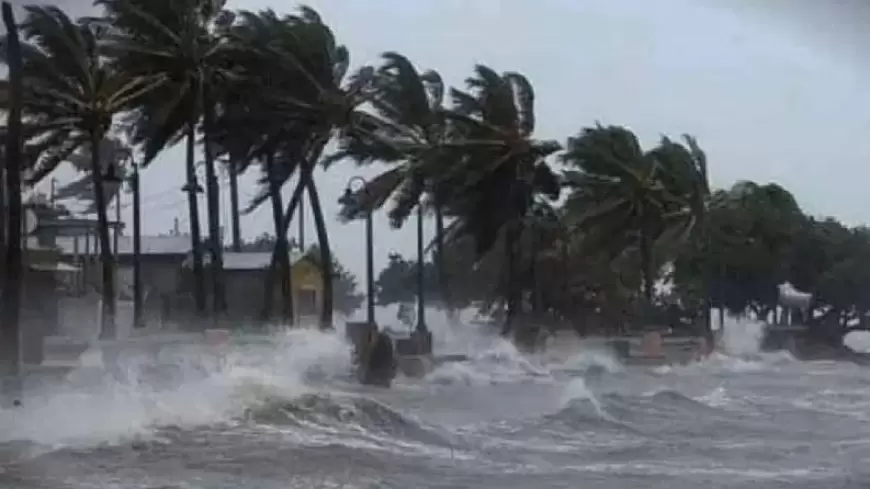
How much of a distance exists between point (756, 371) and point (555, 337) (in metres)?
1.17

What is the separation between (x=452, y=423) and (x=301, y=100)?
1896 millimetres

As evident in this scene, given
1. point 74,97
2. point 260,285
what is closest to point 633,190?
point 260,285

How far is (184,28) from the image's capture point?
7.43m

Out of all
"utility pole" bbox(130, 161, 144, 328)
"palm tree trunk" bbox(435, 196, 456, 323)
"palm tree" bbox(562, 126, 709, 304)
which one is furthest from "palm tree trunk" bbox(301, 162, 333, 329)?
"palm tree" bbox(562, 126, 709, 304)

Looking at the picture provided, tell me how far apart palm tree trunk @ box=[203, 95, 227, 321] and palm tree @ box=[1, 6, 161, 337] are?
13.3 inches

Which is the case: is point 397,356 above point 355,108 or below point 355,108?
below

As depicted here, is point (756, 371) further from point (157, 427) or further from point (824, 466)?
point (157, 427)

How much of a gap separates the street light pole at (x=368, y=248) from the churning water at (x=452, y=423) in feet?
1.00

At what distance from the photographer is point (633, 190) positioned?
7551mm

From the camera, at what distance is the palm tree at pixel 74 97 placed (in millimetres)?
6375

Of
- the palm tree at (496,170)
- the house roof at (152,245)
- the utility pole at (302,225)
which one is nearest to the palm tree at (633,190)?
the palm tree at (496,170)

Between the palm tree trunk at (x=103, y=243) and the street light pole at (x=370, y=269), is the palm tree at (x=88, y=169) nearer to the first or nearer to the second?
the palm tree trunk at (x=103, y=243)

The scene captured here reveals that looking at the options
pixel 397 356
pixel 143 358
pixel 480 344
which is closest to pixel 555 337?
pixel 480 344

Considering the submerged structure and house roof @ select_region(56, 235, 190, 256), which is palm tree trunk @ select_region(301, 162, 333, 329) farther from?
house roof @ select_region(56, 235, 190, 256)
